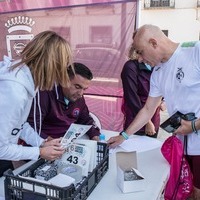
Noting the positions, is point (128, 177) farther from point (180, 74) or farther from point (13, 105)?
point (180, 74)

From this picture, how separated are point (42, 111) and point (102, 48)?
53.9 inches

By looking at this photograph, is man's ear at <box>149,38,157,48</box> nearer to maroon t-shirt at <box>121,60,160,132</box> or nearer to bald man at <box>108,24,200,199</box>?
bald man at <box>108,24,200,199</box>

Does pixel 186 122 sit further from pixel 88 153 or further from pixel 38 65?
pixel 38 65

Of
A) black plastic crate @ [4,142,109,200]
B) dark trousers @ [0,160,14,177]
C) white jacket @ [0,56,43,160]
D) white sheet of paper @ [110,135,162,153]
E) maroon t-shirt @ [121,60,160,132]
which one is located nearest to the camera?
black plastic crate @ [4,142,109,200]

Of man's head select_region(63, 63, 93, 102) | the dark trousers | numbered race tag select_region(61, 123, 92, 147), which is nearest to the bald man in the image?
man's head select_region(63, 63, 93, 102)

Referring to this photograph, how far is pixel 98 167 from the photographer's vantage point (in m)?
1.11

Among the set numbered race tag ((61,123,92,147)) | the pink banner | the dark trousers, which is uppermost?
the pink banner

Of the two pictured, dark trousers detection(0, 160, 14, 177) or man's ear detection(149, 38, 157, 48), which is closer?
dark trousers detection(0, 160, 14, 177)

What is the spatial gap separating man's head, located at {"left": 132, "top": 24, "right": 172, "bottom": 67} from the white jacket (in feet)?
2.06

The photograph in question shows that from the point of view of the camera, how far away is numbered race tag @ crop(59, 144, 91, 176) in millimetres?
1120

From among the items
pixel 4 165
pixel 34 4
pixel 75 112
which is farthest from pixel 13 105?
pixel 34 4

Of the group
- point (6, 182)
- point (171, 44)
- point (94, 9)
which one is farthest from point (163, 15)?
point (6, 182)

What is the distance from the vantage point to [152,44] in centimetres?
141

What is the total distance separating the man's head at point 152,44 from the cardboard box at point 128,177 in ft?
1.87
